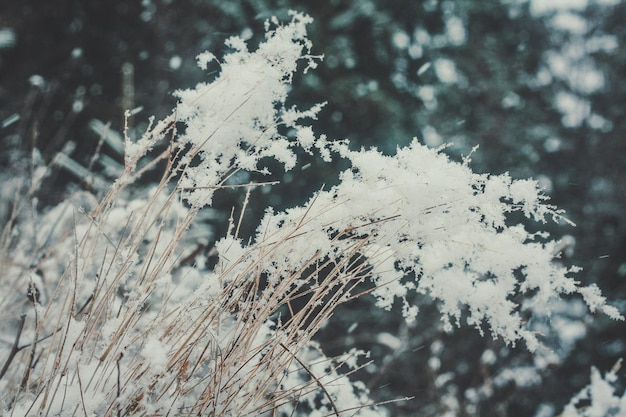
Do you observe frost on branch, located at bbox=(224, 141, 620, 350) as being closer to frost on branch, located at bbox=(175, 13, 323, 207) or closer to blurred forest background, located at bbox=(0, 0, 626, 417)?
frost on branch, located at bbox=(175, 13, 323, 207)

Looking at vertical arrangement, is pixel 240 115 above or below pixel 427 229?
above

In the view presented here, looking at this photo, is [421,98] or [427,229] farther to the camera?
[421,98]

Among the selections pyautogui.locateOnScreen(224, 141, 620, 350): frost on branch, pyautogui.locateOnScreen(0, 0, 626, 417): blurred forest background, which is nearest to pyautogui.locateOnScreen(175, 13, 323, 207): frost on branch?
pyautogui.locateOnScreen(224, 141, 620, 350): frost on branch

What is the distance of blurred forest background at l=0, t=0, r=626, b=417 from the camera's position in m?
4.52

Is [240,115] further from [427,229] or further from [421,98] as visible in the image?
[421,98]

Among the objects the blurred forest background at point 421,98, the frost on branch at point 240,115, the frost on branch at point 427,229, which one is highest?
the blurred forest background at point 421,98

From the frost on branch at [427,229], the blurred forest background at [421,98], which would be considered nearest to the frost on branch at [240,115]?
the frost on branch at [427,229]


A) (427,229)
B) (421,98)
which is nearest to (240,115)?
(427,229)

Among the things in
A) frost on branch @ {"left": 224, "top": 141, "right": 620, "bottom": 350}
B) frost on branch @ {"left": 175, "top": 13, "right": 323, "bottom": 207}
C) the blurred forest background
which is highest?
the blurred forest background

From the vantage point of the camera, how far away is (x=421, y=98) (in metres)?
4.82

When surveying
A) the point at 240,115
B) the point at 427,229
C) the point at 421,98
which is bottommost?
the point at 427,229

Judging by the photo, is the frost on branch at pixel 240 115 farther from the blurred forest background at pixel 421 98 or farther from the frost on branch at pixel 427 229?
the blurred forest background at pixel 421 98

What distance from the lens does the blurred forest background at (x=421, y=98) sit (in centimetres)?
452

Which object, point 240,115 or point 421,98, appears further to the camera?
point 421,98
